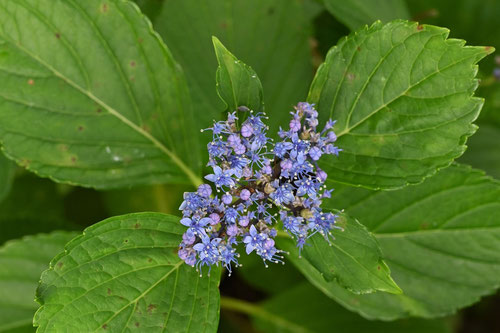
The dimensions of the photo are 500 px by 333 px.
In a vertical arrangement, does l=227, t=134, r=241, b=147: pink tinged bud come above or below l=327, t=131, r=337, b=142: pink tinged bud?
below

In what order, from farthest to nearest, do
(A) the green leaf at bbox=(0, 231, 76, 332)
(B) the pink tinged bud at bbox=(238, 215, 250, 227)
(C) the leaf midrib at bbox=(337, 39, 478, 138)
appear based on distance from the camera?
(A) the green leaf at bbox=(0, 231, 76, 332)
(C) the leaf midrib at bbox=(337, 39, 478, 138)
(B) the pink tinged bud at bbox=(238, 215, 250, 227)

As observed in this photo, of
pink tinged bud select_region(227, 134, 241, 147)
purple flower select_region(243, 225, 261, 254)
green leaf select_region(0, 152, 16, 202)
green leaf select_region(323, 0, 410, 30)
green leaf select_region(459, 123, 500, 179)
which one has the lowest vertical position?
purple flower select_region(243, 225, 261, 254)

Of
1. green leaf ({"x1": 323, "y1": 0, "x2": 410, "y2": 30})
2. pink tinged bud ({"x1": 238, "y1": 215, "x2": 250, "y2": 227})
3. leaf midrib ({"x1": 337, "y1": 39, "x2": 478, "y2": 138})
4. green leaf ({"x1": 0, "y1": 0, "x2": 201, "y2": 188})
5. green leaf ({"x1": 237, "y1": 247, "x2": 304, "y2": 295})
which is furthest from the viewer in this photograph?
green leaf ({"x1": 237, "y1": 247, "x2": 304, "y2": 295})

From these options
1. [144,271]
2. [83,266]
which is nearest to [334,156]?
[144,271]

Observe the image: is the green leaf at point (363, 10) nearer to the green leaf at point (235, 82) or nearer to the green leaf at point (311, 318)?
the green leaf at point (235, 82)

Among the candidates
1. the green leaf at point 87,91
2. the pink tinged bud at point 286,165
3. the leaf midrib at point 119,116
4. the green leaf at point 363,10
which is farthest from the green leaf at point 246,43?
the pink tinged bud at point 286,165

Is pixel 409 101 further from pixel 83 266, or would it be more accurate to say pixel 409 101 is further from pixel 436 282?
pixel 83 266

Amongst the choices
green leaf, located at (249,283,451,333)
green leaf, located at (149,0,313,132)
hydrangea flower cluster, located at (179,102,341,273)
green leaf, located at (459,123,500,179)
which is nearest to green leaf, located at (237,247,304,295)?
green leaf, located at (249,283,451,333)

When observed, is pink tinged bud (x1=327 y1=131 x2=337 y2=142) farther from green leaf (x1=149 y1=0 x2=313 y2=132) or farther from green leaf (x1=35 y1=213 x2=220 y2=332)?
green leaf (x1=149 y1=0 x2=313 y2=132)
